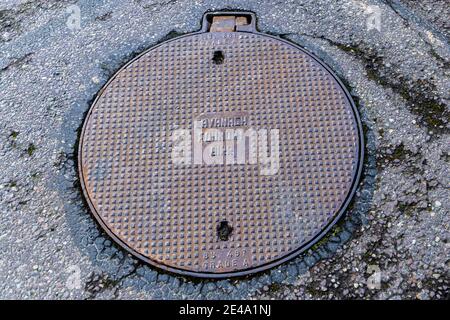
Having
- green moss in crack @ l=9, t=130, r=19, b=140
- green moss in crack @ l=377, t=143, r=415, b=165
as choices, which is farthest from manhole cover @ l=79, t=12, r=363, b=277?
Result: green moss in crack @ l=9, t=130, r=19, b=140

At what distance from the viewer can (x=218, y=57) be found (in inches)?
107

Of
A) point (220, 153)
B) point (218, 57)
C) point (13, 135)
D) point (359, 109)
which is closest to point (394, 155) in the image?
point (359, 109)

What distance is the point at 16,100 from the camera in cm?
269

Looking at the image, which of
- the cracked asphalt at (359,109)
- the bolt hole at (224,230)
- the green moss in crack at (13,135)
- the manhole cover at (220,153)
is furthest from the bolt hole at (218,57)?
the green moss in crack at (13,135)

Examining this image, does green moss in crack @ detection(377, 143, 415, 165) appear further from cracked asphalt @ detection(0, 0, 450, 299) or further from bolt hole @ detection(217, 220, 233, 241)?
bolt hole @ detection(217, 220, 233, 241)

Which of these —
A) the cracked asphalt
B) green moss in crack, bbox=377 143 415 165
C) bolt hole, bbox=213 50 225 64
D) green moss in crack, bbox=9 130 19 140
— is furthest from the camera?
bolt hole, bbox=213 50 225 64

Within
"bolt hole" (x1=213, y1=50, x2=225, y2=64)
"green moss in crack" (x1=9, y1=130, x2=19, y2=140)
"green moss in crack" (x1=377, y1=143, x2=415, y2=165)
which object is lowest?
"green moss in crack" (x1=9, y1=130, x2=19, y2=140)

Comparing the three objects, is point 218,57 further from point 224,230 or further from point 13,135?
point 13,135

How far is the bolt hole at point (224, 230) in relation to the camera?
7.18 feet

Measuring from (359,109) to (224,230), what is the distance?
38.8 inches

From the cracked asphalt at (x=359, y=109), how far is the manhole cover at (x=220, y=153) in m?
0.09

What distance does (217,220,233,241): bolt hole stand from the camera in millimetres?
2188

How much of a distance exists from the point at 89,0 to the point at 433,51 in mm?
2105
